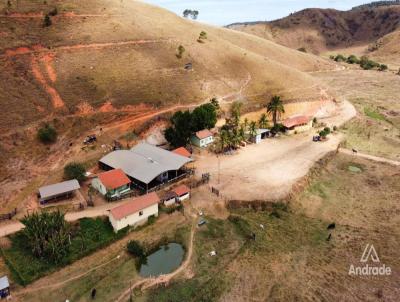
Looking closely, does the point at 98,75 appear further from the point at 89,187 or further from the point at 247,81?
the point at 247,81

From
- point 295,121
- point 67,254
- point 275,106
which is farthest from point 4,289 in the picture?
point 295,121

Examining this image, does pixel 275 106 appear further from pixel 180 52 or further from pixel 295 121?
pixel 180 52

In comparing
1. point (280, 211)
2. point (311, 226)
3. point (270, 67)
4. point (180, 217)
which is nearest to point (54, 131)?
point (180, 217)

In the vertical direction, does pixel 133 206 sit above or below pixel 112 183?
below

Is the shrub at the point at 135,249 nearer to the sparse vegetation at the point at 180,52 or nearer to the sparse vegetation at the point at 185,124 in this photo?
the sparse vegetation at the point at 185,124

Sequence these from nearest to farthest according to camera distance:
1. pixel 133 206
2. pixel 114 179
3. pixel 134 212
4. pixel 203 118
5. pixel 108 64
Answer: pixel 134 212
pixel 133 206
pixel 114 179
pixel 203 118
pixel 108 64

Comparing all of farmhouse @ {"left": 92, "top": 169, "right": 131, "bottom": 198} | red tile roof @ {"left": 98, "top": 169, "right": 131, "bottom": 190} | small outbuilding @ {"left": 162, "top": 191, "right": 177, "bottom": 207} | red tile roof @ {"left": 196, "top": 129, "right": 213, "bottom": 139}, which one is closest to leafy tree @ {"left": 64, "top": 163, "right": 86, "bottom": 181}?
farmhouse @ {"left": 92, "top": 169, "right": 131, "bottom": 198}
